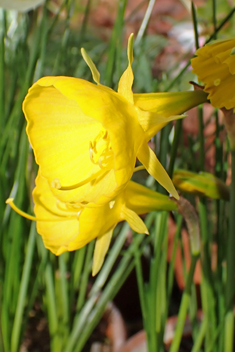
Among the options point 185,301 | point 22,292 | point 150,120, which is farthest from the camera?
point 22,292

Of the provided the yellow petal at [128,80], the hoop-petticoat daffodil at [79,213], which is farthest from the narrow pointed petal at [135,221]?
the yellow petal at [128,80]

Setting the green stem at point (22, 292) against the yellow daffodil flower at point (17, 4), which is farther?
the green stem at point (22, 292)

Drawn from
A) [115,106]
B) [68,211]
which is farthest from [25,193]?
[115,106]

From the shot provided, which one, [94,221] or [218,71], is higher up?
[218,71]

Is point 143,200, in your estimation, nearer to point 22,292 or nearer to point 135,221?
point 135,221

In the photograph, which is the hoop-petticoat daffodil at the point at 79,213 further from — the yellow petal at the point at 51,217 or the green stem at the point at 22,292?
the green stem at the point at 22,292

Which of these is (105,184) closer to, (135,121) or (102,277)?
(135,121)

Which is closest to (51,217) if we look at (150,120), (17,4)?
(150,120)
